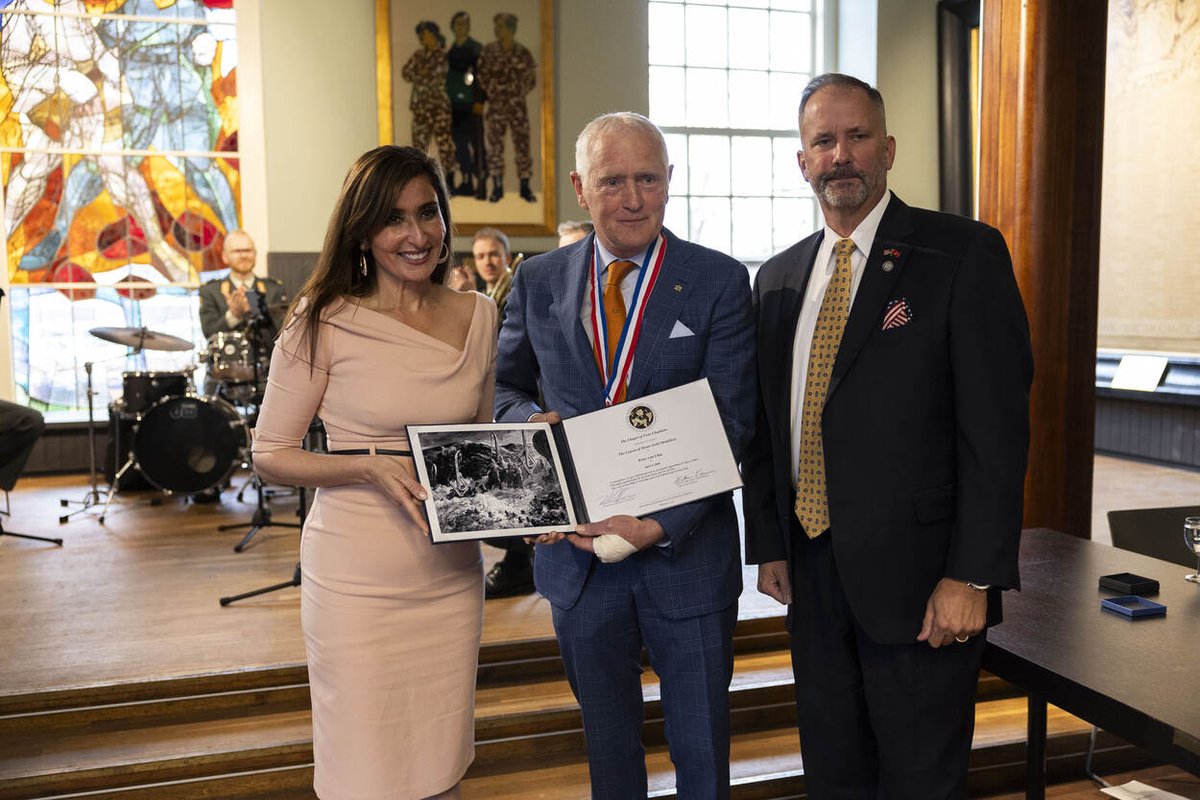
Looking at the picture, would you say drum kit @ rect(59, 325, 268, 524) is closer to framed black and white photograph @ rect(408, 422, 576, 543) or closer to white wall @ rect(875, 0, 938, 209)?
framed black and white photograph @ rect(408, 422, 576, 543)

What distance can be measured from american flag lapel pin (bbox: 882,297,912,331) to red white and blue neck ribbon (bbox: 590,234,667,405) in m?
0.41

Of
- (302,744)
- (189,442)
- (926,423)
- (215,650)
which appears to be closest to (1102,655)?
(926,423)

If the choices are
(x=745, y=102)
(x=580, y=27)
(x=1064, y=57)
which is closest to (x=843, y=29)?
(x=745, y=102)

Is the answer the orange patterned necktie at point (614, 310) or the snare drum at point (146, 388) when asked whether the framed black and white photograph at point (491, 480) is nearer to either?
the orange patterned necktie at point (614, 310)

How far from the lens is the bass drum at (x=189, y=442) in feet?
20.3

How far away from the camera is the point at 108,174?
8039 millimetres

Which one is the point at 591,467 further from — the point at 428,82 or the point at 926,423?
the point at 428,82

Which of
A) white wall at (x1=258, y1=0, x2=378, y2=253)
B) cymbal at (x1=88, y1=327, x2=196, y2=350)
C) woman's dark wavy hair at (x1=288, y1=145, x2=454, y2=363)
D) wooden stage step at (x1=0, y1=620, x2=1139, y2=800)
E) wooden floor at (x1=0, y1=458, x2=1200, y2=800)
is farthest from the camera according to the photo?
white wall at (x1=258, y1=0, x2=378, y2=253)

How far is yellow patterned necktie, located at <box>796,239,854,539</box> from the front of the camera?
1838 mm

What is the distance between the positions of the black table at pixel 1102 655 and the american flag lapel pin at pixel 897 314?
65 cm

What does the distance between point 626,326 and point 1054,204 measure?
8.74ft

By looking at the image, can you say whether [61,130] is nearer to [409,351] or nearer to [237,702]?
[237,702]
